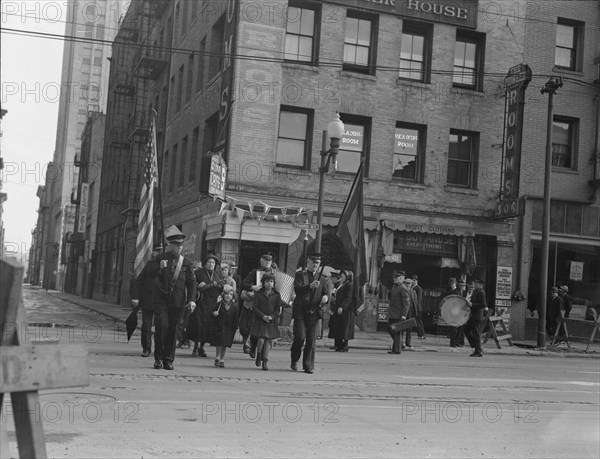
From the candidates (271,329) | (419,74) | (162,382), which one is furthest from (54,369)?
(419,74)

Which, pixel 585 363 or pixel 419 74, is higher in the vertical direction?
pixel 419 74

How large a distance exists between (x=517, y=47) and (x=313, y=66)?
7093 millimetres

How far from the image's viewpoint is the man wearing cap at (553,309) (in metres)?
23.4

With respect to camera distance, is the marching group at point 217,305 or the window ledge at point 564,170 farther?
the window ledge at point 564,170

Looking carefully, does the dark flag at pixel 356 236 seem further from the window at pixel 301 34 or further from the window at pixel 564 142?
the window at pixel 564 142

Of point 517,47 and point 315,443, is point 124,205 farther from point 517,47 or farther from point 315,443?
point 315,443

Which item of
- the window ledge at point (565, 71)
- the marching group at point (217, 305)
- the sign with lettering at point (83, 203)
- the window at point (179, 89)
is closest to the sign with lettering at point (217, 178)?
the marching group at point (217, 305)

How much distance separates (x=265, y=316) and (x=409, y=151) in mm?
13352

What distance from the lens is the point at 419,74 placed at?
25.1m

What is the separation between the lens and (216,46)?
2656 cm

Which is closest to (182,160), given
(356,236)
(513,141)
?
(513,141)

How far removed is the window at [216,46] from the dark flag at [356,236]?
10.7m

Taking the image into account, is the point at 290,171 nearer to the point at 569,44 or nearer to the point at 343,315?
the point at 343,315

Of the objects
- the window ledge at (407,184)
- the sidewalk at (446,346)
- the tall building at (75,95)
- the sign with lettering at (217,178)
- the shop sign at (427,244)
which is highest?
the tall building at (75,95)
